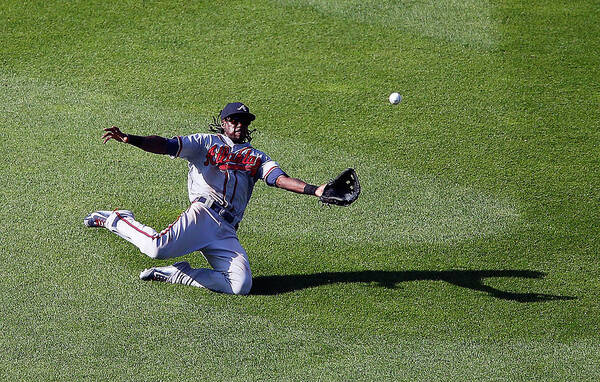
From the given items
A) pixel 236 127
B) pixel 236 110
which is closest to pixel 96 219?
pixel 236 127

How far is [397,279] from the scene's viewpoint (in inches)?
283

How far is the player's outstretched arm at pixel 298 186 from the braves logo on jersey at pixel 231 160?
14.3 inches

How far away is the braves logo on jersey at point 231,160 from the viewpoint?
23.0ft

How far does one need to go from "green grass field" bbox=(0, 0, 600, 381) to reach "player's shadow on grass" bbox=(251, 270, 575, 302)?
0.08ft

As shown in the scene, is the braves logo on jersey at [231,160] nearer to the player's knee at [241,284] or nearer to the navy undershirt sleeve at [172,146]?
the navy undershirt sleeve at [172,146]

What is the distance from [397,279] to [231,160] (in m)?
1.89

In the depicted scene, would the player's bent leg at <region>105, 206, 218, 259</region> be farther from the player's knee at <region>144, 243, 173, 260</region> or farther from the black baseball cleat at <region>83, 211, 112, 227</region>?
the black baseball cleat at <region>83, 211, 112, 227</region>

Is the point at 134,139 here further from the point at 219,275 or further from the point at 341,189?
the point at 341,189

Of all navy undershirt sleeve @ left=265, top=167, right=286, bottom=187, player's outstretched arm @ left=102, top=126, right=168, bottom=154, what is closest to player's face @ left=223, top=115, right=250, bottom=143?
navy undershirt sleeve @ left=265, top=167, right=286, bottom=187

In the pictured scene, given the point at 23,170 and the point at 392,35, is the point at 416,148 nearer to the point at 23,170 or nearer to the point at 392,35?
the point at 392,35

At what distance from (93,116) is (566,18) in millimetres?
7417

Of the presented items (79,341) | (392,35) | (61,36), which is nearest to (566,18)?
(392,35)

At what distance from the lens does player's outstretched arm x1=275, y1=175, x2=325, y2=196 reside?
21.1ft

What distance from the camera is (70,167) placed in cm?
867
